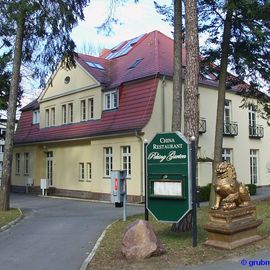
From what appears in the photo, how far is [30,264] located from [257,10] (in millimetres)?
11536

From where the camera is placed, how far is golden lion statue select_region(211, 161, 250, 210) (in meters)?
8.84

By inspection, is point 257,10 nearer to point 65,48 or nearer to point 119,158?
point 65,48

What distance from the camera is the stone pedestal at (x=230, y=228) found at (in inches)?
335

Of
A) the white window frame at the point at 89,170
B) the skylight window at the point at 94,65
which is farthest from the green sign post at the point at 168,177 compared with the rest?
the skylight window at the point at 94,65

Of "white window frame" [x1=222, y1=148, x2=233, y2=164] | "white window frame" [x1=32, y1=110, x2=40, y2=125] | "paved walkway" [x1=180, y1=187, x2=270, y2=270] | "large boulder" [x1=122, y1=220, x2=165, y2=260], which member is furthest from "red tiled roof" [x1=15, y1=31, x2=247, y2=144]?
"paved walkway" [x1=180, y1=187, x2=270, y2=270]

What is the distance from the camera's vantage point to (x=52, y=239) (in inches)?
455

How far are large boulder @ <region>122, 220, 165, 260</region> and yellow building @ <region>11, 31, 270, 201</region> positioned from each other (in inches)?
556

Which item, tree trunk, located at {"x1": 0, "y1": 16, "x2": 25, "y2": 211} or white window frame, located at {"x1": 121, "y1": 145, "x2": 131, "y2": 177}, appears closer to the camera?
tree trunk, located at {"x1": 0, "y1": 16, "x2": 25, "y2": 211}

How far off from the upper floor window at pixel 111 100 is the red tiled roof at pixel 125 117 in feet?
1.32

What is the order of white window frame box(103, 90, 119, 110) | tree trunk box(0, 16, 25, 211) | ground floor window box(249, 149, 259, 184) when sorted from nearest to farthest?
tree trunk box(0, 16, 25, 211) < white window frame box(103, 90, 119, 110) < ground floor window box(249, 149, 259, 184)

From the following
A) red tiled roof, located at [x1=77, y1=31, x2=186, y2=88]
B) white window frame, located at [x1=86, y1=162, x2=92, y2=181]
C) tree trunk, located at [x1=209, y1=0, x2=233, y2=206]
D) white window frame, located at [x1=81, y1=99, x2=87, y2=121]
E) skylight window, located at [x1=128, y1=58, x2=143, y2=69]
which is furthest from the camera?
white window frame, located at [x1=81, y1=99, x2=87, y2=121]

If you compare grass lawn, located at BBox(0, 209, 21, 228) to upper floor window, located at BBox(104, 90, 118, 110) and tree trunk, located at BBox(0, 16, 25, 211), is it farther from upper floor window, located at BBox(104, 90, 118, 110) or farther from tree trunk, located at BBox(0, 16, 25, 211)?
upper floor window, located at BBox(104, 90, 118, 110)

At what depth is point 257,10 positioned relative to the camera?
15555mm

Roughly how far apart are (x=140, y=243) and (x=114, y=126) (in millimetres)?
16506
